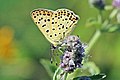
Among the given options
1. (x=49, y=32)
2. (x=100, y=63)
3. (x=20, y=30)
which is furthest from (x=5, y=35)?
(x=49, y=32)

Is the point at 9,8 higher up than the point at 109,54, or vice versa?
the point at 9,8

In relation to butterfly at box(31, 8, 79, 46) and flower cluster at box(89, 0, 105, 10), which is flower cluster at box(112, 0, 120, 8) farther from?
butterfly at box(31, 8, 79, 46)

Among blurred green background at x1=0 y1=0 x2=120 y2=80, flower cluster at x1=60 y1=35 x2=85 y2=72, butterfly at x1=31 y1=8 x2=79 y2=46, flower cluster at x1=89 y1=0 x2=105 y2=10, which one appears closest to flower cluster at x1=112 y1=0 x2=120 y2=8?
flower cluster at x1=89 y1=0 x2=105 y2=10

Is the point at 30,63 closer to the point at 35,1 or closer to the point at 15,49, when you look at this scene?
the point at 15,49

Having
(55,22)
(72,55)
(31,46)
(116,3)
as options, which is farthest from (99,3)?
(31,46)

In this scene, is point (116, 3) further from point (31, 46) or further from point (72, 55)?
point (31, 46)
